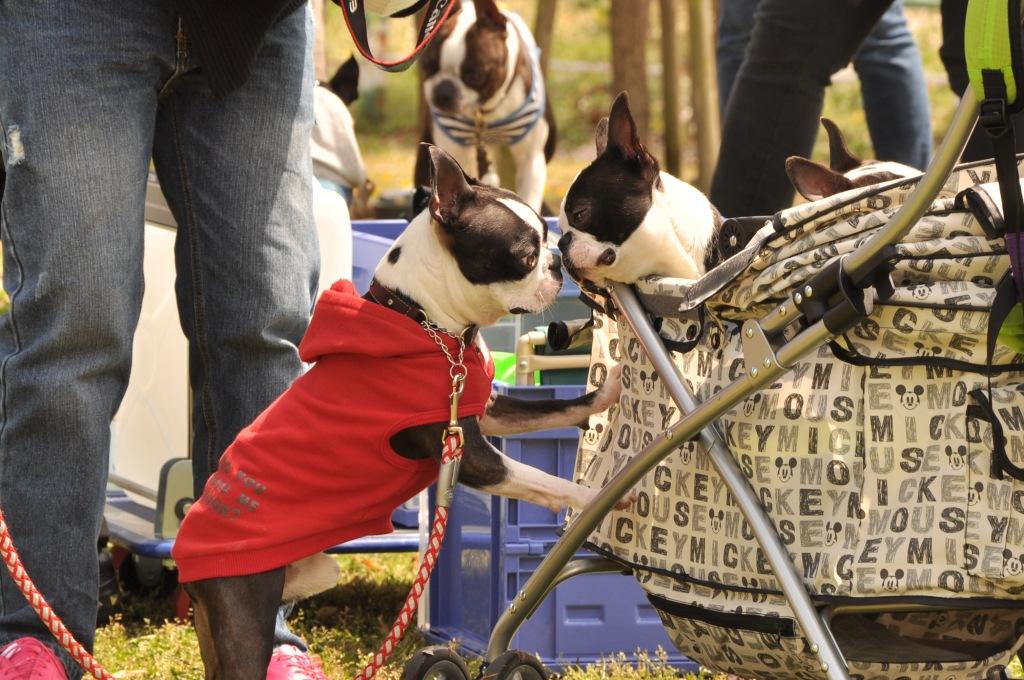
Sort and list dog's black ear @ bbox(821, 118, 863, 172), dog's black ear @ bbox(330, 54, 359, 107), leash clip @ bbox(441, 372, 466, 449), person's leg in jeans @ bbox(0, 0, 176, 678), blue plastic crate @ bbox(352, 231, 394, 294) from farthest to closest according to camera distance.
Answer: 1. dog's black ear @ bbox(330, 54, 359, 107)
2. blue plastic crate @ bbox(352, 231, 394, 294)
3. dog's black ear @ bbox(821, 118, 863, 172)
4. leash clip @ bbox(441, 372, 466, 449)
5. person's leg in jeans @ bbox(0, 0, 176, 678)

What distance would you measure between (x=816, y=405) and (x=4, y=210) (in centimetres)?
143

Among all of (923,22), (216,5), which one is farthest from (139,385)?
(923,22)

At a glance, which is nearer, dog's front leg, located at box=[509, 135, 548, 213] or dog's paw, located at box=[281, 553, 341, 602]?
dog's paw, located at box=[281, 553, 341, 602]

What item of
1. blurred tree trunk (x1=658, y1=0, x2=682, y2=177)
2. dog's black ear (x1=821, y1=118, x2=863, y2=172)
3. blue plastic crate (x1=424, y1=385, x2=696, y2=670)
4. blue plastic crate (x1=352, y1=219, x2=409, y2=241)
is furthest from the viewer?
blurred tree trunk (x1=658, y1=0, x2=682, y2=177)

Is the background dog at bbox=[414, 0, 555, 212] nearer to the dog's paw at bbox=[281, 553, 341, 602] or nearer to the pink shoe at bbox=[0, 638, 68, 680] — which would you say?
the dog's paw at bbox=[281, 553, 341, 602]

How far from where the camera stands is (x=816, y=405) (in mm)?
2197

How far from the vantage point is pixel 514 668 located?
8.60 ft

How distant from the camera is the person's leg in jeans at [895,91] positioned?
199 inches

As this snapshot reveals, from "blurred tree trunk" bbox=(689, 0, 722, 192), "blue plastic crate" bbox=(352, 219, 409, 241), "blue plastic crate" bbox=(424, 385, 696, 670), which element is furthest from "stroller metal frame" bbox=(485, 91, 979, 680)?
"blurred tree trunk" bbox=(689, 0, 722, 192)

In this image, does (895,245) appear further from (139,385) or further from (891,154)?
(891,154)

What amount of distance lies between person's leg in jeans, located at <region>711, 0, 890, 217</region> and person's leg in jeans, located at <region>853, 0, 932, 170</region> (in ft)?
3.74

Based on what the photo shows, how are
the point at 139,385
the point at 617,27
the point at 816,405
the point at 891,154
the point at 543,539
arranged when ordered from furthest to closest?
the point at 617,27, the point at 891,154, the point at 139,385, the point at 543,539, the point at 816,405

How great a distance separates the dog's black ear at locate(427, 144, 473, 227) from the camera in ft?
8.90

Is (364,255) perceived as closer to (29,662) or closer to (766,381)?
(29,662)
